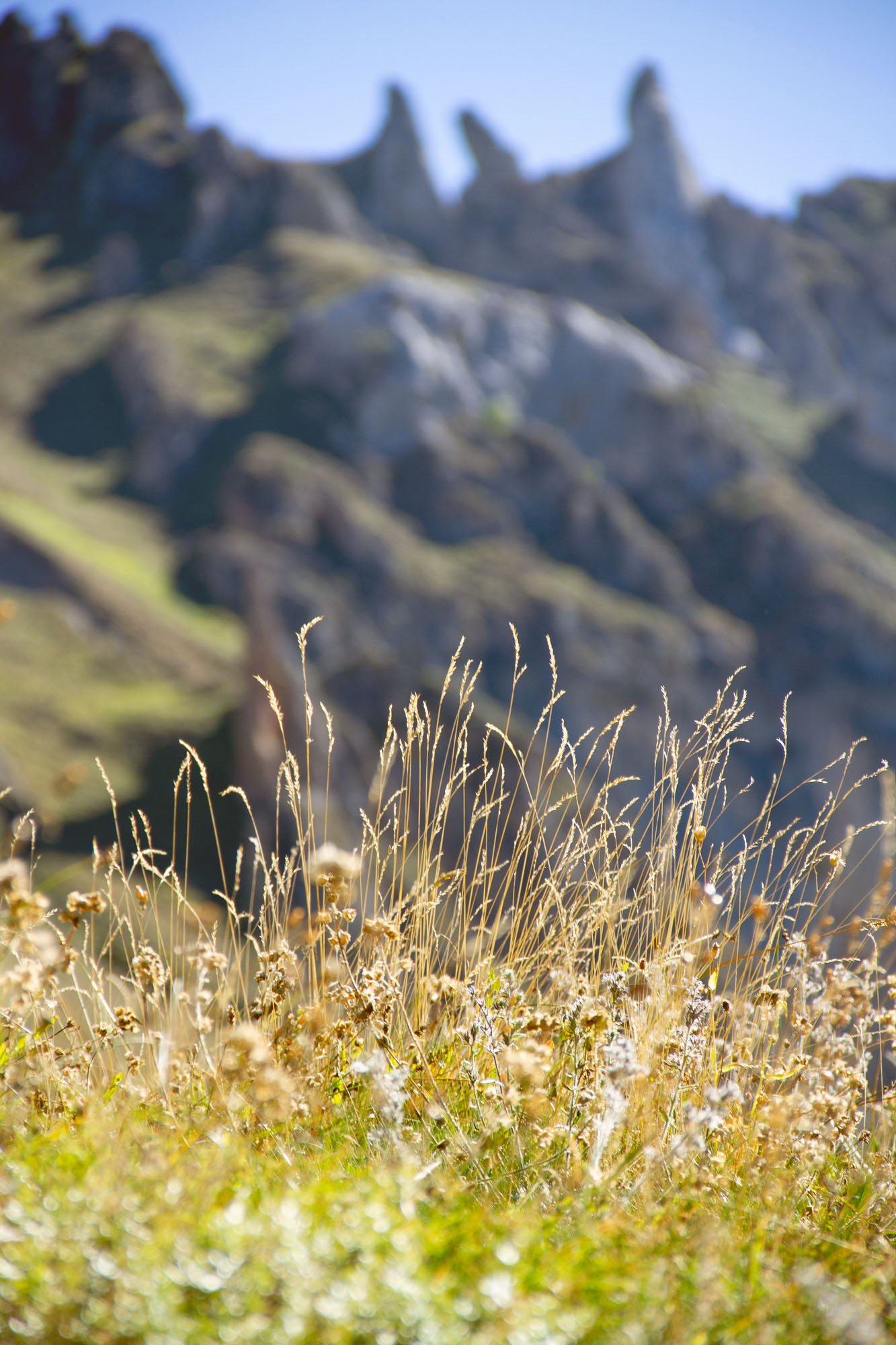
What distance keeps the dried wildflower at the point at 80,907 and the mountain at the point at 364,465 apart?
1760cm

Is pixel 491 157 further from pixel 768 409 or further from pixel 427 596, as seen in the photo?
pixel 427 596

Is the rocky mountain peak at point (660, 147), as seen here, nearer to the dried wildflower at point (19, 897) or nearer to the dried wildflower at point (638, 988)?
the dried wildflower at point (638, 988)

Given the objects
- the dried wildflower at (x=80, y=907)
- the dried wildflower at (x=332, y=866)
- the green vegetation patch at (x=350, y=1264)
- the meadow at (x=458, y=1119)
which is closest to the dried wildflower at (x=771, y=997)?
the meadow at (x=458, y=1119)

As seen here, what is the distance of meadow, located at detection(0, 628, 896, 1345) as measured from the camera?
137 centimetres

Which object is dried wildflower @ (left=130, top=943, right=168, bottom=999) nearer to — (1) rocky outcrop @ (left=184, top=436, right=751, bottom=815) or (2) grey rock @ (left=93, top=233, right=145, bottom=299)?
(1) rocky outcrop @ (left=184, top=436, right=751, bottom=815)

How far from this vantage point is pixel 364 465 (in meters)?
47.5

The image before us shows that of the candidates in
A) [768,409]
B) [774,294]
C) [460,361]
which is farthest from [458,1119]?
[774,294]

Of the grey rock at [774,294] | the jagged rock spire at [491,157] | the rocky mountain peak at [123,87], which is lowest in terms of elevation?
the grey rock at [774,294]

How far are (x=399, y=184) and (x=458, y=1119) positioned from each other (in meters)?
81.1

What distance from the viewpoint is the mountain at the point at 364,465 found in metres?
28.2

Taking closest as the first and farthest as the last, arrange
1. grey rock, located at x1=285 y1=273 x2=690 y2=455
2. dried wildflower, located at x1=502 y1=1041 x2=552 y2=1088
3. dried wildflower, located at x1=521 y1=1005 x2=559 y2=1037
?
dried wildflower, located at x1=502 y1=1041 x2=552 y2=1088, dried wildflower, located at x1=521 y1=1005 x2=559 y2=1037, grey rock, located at x1=285 y1=273 x2=690 y2=455

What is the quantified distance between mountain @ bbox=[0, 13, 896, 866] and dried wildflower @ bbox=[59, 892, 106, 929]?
17596mm

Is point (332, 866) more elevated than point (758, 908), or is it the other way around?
point (332, 866)

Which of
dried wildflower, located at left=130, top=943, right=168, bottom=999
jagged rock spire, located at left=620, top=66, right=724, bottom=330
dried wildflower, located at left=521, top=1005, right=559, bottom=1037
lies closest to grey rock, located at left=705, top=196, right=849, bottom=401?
jagged rock spire, located at left=620, top=66, right=724, bottom=330
